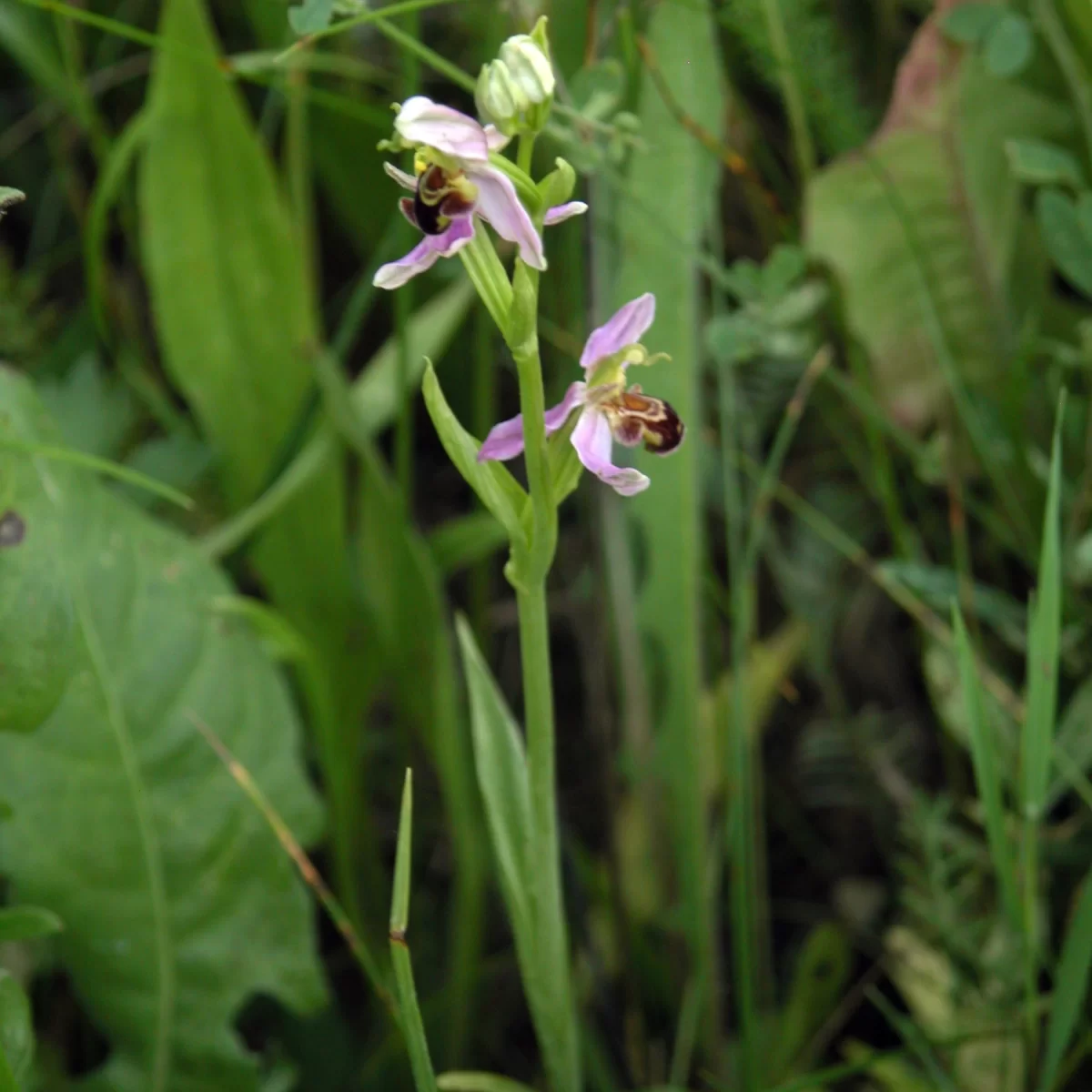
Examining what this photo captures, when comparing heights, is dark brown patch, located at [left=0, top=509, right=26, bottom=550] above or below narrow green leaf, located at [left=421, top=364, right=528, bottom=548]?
below

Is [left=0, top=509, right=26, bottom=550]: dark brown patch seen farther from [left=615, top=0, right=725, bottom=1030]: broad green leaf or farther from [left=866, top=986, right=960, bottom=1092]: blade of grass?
[left=866, top=986, right=960, bottom=1092]: blade of grass

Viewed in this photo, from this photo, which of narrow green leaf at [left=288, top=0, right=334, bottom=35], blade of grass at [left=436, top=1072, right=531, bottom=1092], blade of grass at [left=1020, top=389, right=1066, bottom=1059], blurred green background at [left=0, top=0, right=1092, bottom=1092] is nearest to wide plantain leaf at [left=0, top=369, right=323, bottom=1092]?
blurred green background at [left=0, top=0, right=1092, bottom=1092]

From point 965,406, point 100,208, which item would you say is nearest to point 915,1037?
point 965,406

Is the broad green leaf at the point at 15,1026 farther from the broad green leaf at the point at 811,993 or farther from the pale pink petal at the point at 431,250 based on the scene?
the broad green leaf at the point at 811,993

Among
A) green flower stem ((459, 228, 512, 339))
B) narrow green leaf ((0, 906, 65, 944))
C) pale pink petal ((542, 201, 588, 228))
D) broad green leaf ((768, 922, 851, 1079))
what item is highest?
pale pink petal ((542, 201, 588, 228))

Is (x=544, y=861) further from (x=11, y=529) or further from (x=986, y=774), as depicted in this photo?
(x=11, y=529)

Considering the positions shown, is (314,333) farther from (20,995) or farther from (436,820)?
(20,995)

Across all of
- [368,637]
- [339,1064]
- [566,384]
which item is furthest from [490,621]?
[339,1064]

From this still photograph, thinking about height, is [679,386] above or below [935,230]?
below
